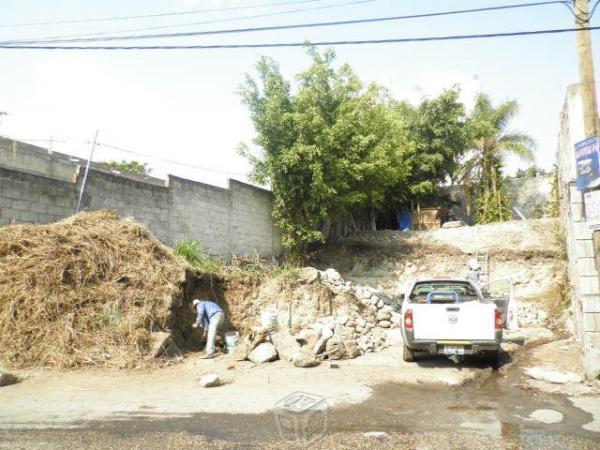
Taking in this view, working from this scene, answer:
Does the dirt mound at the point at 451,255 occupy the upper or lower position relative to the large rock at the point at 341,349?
upper

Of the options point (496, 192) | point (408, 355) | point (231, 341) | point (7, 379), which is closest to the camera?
point (7, 379)

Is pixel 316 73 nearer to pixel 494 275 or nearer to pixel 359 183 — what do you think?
pixel 359 183

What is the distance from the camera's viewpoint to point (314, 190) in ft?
55.9

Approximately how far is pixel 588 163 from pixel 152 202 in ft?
37.2

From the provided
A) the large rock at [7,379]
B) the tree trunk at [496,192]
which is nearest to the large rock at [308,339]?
the large rock at [7,379]

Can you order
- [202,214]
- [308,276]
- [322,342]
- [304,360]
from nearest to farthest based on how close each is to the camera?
[304,360]
[322,342]
[308,276]
[202,214]

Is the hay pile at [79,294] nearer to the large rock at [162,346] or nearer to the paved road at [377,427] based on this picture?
the large rock at [162,346]

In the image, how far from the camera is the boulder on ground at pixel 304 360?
8734 mm

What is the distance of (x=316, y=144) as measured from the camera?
16.7m

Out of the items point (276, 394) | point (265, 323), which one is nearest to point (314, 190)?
point (265, 323)

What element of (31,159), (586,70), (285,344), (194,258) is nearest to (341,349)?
(285,344)

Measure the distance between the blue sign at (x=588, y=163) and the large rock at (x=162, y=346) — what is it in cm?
840

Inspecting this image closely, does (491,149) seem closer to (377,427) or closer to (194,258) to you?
(194,258)

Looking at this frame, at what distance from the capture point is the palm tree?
884 inches
